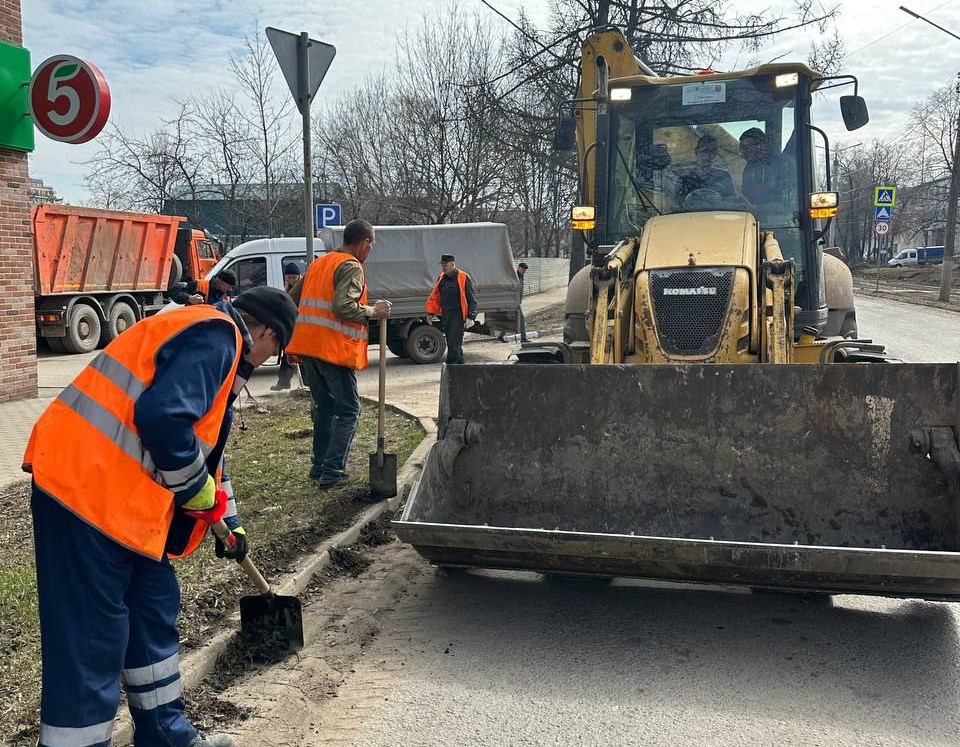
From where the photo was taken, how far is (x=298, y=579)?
455 centimetres

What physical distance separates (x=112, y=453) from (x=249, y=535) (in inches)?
105

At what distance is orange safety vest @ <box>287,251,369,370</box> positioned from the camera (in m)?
6.23

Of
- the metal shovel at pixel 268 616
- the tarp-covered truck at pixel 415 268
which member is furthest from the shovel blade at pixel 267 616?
the tarp-covered truck at pixel 415 268

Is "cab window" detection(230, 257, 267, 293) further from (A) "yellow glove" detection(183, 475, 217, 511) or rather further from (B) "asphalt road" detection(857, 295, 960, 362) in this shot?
(A) "yellow glove" detection(183, 475, 217, 511)

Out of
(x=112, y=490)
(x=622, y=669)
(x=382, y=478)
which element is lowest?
(x=622, y=669)

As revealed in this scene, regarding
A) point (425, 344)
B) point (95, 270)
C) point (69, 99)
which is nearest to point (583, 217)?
point (69, 99)

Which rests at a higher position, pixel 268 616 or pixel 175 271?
pixel 175 271

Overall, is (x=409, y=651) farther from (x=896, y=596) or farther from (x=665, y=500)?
(x=896, y=596)

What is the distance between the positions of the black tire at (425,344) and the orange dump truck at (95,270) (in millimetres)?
6991

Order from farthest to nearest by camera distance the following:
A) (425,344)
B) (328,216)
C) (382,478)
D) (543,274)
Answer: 1. (543,274)
2. (425,344)
3. (328,216)
4. (382,478)

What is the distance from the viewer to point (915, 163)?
62438mm

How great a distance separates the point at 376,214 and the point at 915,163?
50804 millimetres

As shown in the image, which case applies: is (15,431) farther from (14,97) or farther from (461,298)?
(461,298)

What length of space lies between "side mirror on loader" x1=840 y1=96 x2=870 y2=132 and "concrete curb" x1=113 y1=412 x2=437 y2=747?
166 inches
